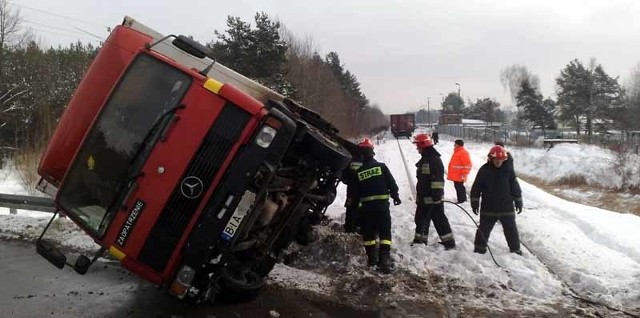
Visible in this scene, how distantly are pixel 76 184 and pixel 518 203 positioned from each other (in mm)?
5951

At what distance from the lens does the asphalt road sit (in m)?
5.29

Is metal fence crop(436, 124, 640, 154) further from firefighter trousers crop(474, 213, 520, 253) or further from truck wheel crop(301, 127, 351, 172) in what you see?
truck wheel crop(301, 127, 351, 172)

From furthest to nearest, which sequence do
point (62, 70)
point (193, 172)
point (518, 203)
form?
point (62, 70), point (518, 203), point (193, 172)

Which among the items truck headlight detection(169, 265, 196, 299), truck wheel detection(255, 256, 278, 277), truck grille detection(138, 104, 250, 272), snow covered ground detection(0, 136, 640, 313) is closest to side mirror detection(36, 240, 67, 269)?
truck grille detection(138, 104, 250, 272)

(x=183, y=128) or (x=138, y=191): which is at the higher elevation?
(x=183, y=128)

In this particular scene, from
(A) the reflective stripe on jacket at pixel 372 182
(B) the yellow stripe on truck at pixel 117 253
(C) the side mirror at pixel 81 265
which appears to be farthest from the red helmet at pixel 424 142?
(C) the side mirror at pixel 81 265

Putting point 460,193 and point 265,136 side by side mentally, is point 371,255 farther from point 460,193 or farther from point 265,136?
point 460,193

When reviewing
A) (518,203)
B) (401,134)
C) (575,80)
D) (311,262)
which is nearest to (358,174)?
(311,262)

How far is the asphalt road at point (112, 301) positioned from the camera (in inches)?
208

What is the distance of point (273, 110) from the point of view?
4.34m

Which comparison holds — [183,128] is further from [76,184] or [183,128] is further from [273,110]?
[76,184]

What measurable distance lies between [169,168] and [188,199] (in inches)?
11.4

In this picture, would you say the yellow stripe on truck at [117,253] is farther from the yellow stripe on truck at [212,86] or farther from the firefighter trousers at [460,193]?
the firefighter trousers at [460,193]

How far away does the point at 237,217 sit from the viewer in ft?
14.5
